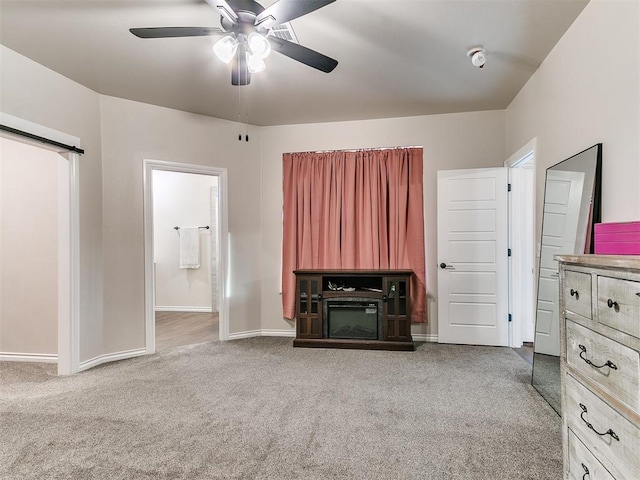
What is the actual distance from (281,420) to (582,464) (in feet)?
5.16

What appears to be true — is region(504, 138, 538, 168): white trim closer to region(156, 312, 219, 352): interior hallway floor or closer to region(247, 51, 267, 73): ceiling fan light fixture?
region(247, 51, 267, 73): ceiling fan light fixture

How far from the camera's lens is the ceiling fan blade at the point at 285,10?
1.64 metres

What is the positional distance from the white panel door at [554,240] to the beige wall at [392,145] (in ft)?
A: 4.41

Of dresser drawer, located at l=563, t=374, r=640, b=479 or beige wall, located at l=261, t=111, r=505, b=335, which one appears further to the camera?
beige wall, located at l=261, t=111, r=505, b=335

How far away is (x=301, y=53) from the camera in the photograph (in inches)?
81.1

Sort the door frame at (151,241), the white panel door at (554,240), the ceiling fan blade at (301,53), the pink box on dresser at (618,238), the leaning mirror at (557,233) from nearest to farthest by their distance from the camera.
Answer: the pink box on dresser at (618,238), the ceiling fan blade at (301,53), the leaning mirror at (557,233), the white panel door at (554,240), the door frame at (151,241)

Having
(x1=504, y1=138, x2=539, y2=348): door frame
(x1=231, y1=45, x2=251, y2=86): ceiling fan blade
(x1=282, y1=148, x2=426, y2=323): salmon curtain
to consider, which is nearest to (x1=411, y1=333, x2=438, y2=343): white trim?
(x1=282, y1=148, x2=426, y2=323): salmon curtain

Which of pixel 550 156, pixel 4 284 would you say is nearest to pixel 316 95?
pixel 550 156

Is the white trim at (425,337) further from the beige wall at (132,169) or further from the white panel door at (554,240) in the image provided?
the beige wall at (132,169)

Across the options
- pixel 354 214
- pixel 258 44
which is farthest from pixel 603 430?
pixel 354 214

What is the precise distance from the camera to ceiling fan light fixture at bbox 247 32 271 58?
1.92 m

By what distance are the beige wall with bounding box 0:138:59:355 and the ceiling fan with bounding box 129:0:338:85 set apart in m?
2.42

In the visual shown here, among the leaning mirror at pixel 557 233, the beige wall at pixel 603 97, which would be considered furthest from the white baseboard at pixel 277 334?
the beige wall at pixel 603 97

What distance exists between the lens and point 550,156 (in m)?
2.72
